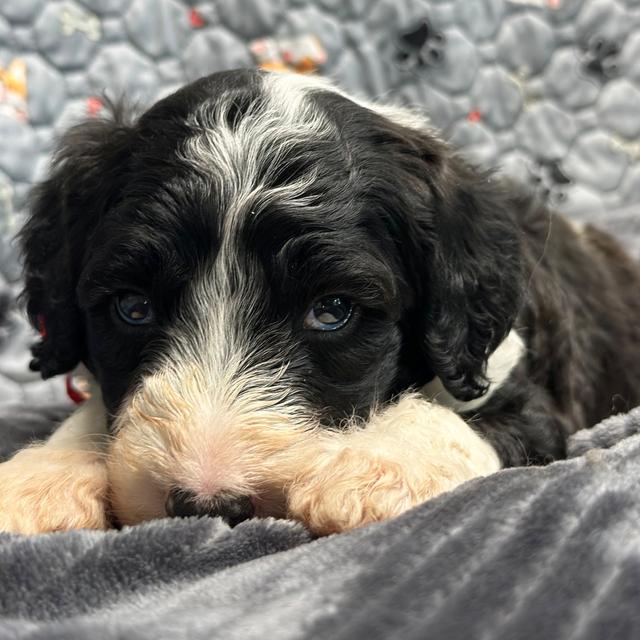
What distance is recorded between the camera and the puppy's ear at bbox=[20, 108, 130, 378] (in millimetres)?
2176

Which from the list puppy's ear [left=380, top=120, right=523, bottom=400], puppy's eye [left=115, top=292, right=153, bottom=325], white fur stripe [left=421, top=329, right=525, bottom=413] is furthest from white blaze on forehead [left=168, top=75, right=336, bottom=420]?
white fur stripe [left=421, top=329, right=525, bottom=413]

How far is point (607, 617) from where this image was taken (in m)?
1.29

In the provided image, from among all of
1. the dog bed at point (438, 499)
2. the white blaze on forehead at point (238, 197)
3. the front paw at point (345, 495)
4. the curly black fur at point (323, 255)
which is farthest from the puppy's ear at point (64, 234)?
the front paw at point (345, 495)

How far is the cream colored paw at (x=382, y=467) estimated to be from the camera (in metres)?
1.66

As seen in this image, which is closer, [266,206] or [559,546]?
[559,546]

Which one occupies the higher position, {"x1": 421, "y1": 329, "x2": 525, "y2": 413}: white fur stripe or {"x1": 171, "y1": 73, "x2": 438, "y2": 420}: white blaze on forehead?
{"x1": 171, "y1": 73, "x2": 438, "y2": 420}: white blaze on forehead

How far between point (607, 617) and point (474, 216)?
1172mm

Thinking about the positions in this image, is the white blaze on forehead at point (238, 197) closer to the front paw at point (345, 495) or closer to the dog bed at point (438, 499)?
the front paw at point (345, 495)

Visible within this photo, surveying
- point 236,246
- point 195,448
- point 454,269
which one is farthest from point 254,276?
point 454,269

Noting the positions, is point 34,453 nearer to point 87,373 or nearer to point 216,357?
point 87,373

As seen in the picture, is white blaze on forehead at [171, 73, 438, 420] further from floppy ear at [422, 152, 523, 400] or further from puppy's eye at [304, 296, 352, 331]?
floppy ear at [422, 152, 523, 400]

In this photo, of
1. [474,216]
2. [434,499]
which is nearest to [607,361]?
[474,216]

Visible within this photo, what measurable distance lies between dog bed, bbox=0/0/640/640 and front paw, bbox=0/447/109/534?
0.24m

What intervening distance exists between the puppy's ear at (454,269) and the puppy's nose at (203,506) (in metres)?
0.70
